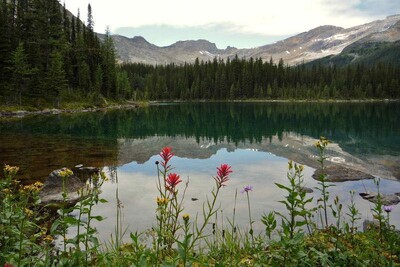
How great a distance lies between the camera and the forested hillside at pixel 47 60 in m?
79.0

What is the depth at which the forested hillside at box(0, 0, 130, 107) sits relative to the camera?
78956 mm

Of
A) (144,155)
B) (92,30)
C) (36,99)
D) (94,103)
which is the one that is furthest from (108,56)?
(144,155)

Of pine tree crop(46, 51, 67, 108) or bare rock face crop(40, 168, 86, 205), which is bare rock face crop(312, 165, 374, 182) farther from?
pine tree crop(46, 51, 67, 108)

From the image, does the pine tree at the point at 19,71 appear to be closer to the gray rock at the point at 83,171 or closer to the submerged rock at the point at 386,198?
the gray rock at the point at 83,171

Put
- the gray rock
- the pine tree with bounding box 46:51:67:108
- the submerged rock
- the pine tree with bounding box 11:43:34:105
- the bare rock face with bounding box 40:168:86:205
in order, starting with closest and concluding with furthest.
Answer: the bare rock face with bounding box 40:168:86:205 < the submerged rock < the gray rock < the pine tree with bounding box 11:43:34:105 < the pine tree with bounding box 46:51:67:108

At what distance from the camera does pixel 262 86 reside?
644ft

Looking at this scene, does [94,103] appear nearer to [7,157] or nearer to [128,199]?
[7,157]

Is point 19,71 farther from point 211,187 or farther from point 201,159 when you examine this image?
point 211,187

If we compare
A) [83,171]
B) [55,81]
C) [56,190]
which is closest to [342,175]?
[83,171]

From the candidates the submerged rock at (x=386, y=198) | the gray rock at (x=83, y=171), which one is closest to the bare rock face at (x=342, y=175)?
the submerged rock at (x=386, y=198)

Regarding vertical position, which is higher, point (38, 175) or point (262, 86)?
point (262, 86)

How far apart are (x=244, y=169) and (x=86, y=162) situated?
13.1 meters

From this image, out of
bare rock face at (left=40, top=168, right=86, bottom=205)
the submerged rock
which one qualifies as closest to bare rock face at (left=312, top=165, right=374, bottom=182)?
the submerged rock

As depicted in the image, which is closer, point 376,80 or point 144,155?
point 144,155
